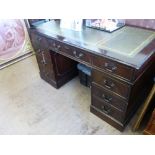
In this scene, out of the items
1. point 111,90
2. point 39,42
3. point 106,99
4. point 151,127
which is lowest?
point 151,127

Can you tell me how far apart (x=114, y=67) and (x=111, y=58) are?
69 millimetres

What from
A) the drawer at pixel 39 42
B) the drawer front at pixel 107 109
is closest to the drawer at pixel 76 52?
the drawer at pixel 39 42

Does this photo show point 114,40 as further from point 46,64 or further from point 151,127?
point 46,64

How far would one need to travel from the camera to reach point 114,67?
1067 millimetres

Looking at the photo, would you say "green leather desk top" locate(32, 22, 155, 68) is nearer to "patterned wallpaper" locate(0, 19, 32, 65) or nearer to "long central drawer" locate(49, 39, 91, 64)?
"long central drawer" locate(49, 39, 91, 64)

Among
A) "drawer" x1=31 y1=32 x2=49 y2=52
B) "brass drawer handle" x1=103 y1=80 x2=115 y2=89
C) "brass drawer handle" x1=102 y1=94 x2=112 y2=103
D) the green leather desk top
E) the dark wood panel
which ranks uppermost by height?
the green leather desk top

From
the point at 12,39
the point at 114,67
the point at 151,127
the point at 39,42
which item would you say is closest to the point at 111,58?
the point at 114,67

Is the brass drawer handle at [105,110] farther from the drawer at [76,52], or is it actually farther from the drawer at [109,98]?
the drawer at [76,52]

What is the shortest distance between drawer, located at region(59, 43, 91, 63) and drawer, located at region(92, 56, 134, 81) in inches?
2.8

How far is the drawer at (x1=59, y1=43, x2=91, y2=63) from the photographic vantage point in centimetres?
122

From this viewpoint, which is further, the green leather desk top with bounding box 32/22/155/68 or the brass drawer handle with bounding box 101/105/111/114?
the brass drawer handle with bounding box 101/105/111/114

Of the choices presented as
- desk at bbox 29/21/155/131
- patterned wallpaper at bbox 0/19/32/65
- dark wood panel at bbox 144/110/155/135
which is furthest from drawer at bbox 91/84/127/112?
A: patterned wallpaper at bbox 0/19/32/65

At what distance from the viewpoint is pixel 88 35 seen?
53.7 inches
